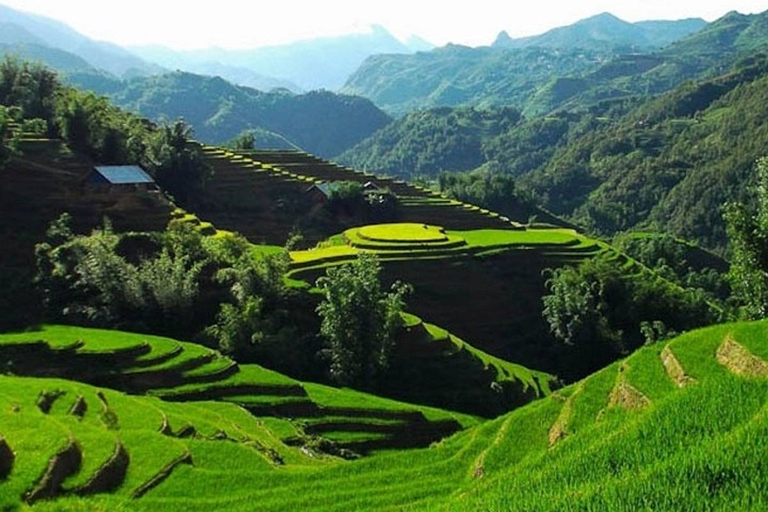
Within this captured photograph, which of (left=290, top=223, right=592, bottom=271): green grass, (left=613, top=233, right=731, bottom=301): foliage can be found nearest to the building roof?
(left=290, top=223, right=592, bottom=271): green grass

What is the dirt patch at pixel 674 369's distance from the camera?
1272cm

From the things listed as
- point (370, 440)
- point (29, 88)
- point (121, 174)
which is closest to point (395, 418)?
point (370, 440)

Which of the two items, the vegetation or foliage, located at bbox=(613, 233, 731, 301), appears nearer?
the vegetation

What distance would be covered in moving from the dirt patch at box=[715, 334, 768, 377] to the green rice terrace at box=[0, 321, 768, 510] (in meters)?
0.03

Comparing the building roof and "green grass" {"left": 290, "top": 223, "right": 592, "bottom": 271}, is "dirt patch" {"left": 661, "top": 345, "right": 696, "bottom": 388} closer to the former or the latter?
"green grass" {"left": 290, "top": 223, "right": 592, "bottom": 271}

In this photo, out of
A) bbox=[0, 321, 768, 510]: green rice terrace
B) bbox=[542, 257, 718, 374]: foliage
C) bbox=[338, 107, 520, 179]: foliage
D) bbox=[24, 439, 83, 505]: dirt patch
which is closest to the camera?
bbox=[0, 321, 768, 510]: green rice terrace

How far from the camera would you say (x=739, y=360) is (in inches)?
500

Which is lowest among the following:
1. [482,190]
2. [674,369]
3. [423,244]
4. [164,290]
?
[482,190]

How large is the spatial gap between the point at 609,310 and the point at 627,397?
28.5m

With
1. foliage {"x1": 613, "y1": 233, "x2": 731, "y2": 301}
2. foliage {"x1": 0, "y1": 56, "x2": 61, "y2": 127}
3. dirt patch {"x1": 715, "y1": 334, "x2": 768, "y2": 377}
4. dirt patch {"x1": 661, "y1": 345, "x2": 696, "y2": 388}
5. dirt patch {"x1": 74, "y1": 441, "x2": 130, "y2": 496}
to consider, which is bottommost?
foliage {"x1": 613, "y1": 233, "x2": 731, "y2": 301}

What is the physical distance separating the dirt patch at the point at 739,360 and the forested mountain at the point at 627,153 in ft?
271

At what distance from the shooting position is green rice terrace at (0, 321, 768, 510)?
8.07 meters

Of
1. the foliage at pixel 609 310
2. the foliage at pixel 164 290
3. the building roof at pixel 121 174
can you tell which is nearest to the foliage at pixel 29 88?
the building roof at pixel 121 174

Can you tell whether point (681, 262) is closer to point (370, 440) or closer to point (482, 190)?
point (482, 190)
